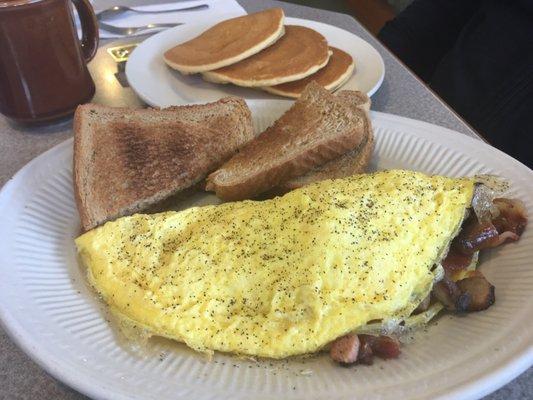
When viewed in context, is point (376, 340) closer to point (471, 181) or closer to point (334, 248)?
point (334, 248)

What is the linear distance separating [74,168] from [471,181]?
1007 millimetres

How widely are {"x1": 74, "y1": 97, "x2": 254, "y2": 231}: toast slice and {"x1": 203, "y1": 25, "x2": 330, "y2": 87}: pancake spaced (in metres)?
0.24

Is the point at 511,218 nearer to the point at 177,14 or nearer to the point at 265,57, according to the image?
the point at 265,57

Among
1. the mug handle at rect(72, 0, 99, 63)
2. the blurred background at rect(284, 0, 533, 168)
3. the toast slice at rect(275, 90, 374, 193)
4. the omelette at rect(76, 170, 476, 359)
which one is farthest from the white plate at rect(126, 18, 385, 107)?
the blurred background at rect(284, 0, 533, 168)

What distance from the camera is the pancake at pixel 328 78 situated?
5.96 feet

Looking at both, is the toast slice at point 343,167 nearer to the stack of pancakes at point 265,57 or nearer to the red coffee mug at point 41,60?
the stack of pancakes at point 265,57

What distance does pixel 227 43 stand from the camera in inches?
79.4

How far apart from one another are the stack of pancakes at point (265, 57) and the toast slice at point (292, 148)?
0.89 feet

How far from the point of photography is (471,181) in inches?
48.3

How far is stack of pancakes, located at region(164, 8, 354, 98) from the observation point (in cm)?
182

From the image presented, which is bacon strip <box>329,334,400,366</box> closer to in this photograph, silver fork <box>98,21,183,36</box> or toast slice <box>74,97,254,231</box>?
toast slice <box>74,97,254,231</box>

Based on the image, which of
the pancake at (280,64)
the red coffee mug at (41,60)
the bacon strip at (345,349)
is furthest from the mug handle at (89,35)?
the bacon strip at (345,349)

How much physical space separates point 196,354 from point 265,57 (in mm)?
1293

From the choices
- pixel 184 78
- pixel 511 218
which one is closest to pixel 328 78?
pixel 184 78
